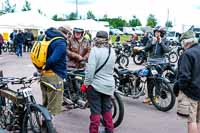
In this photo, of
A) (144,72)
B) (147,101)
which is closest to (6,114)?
(144,72)

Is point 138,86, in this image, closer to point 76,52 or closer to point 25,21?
point 76,52

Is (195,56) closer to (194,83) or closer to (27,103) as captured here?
(194,83)

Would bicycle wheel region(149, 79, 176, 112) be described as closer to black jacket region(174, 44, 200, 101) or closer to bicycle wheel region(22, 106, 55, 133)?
black jacket region(174, 44, 200, 101)

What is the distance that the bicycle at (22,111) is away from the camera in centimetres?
501

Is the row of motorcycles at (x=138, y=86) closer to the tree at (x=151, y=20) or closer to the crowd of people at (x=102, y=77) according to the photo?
the crowd of people at (x=102, y=77)

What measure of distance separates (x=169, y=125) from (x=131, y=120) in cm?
75

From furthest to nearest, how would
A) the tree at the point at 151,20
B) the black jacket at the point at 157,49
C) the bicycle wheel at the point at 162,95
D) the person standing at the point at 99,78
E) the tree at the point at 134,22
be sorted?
the tree at the point at 134,22
the tree at the point at 151,20
the black jacket at the point at 157,49
the bicycle wheel at the point at 162,95
the person standing at the point at 99,78

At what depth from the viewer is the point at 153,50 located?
9.66 meters

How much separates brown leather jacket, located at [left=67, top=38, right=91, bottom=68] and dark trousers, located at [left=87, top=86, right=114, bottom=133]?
2.37 meters

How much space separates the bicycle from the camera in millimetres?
5008

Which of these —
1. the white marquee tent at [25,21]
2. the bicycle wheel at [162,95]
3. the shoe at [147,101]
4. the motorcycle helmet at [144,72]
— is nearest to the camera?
the bicycle wheel at [162,95]

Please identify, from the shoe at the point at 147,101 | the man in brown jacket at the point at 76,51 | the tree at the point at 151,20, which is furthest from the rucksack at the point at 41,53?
the tree at the point at 151,20

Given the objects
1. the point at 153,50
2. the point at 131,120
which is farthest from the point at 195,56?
the point at 153,50

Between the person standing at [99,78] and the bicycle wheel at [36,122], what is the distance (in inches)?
38.3
